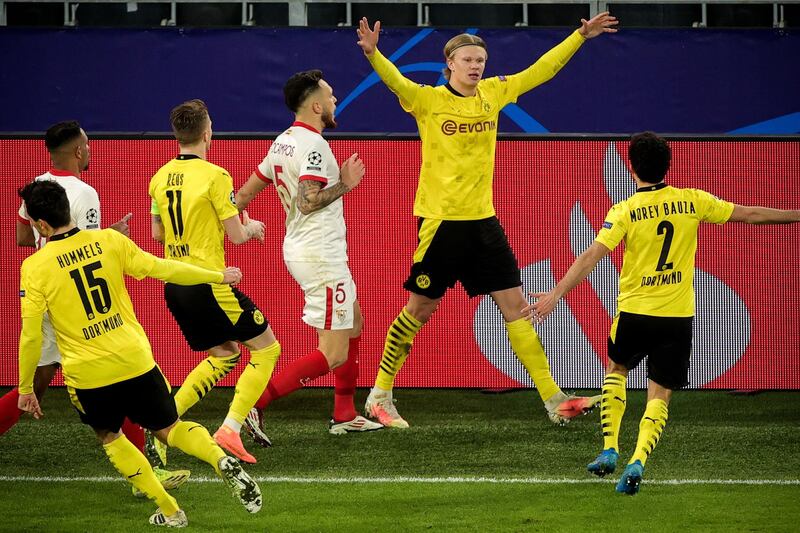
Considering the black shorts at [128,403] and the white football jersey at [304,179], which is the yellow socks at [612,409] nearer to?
the white football jersey at [304,179]

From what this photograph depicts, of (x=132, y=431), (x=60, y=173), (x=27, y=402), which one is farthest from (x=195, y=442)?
(x=60, y=173)

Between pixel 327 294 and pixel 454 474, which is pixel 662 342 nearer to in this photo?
pixel 454 474

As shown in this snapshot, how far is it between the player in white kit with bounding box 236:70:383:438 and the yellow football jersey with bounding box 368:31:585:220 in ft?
2.12

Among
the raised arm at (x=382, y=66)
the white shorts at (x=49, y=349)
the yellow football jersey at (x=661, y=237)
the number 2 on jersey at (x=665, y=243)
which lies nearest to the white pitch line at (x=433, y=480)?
the white shorts at (x=49, y=349)

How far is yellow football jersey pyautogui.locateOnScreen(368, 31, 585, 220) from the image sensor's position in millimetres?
7539

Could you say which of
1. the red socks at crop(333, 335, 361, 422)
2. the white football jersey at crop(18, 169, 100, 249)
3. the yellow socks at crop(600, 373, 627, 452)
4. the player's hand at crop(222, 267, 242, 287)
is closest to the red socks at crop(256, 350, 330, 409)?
the red socks at crop(333, 335, 361, 422)

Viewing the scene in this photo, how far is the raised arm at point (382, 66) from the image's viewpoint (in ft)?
23.4

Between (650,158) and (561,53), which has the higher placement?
(561,53)

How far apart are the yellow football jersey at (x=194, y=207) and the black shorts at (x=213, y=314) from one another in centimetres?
16

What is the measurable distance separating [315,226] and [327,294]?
0.41 m

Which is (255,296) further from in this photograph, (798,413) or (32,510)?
(798,413)

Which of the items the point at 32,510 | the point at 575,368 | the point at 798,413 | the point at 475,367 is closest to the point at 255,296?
the point at 475,367

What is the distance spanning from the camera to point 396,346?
7.92 meters

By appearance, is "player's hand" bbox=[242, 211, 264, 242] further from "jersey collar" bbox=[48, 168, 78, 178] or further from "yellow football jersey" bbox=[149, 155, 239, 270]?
"jersey collar" bbox=[48, 168, 78, 178]
